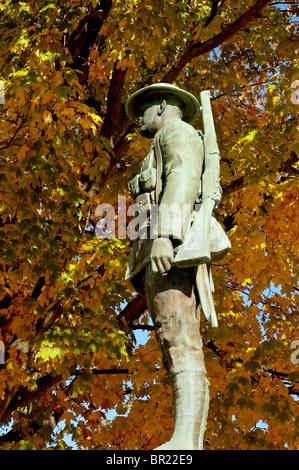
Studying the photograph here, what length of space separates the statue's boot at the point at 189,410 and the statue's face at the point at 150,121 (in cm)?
193

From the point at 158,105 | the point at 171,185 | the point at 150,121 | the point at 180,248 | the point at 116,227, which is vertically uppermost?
the point at 116,227

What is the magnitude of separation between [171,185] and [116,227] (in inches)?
250

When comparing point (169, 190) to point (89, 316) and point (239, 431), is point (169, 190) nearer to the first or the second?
point (89, 316)

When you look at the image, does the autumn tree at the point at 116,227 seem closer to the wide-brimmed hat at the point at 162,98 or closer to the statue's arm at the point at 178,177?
the wide-brimmed hat at the point at 162,98

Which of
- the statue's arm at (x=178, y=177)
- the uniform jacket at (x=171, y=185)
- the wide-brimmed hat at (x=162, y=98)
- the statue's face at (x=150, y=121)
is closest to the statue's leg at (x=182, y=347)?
the uniform jacket at (x=171, y=185)

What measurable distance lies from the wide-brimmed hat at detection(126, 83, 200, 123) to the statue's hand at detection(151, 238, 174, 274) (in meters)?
1.38

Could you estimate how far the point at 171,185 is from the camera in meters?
4.44

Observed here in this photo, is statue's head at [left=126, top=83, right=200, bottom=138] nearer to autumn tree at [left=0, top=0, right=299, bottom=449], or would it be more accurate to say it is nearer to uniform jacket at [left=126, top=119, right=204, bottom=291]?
uniform jacket at [left=126, top=119, right=204, bottom=291]

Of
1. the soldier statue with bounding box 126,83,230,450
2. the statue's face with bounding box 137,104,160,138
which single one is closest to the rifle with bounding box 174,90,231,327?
the soldier statue with bounding box 126,83,230,450

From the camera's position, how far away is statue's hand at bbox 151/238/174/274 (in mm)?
4152

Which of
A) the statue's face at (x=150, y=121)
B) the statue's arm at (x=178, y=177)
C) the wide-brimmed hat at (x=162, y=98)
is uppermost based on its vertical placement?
the wide-brimmed hat at (x=162, y=98)

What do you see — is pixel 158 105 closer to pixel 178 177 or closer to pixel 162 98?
pixel 162 98

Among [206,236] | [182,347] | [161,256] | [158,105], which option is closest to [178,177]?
[206,236]

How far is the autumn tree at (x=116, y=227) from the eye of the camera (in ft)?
25.7
